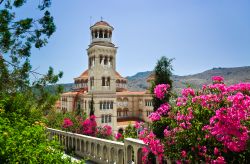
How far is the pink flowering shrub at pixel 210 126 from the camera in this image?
18.2ft

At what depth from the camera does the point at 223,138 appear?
223 inches

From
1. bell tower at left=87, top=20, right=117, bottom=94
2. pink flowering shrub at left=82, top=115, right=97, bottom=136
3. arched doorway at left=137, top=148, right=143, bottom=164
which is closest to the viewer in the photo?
arched doorway at left=137, top=148, right=143, bottom=164

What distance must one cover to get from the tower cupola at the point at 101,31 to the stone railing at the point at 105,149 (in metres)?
28.5

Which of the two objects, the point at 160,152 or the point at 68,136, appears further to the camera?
the point at 68,136

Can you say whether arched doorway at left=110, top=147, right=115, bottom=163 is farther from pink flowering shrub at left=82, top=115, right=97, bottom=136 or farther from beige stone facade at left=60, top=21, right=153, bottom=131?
beige stone facade at left=60, top=21, right=153, bottom=131

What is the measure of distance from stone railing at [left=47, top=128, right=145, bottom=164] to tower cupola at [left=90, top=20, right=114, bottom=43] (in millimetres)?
28469

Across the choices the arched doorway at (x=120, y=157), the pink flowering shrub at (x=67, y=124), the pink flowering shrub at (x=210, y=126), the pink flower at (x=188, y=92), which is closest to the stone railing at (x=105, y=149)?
the arched doorway at (x=120, y=157)

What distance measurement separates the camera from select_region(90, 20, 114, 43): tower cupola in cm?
4241

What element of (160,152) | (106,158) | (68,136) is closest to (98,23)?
(68,136)

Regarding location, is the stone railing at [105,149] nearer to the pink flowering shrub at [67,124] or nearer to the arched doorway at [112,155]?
the arched doorway at [112,155]

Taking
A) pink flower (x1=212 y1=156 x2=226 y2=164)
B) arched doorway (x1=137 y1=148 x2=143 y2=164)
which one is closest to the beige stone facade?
arched doorway (x1=137 y1=148 x2=143 y2=164)

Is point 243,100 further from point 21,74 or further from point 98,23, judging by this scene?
point 98,23

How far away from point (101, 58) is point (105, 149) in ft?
102

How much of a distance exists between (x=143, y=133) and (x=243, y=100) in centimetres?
411
